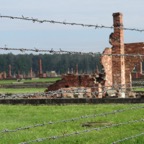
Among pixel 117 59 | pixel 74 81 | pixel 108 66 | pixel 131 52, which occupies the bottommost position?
pixel 74 81

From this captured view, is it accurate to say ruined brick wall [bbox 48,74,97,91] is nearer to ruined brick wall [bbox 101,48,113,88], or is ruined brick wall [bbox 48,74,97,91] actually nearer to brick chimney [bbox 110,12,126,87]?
ruined brick wall [bbox 101,48,113,88]

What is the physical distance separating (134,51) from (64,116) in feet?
47.9

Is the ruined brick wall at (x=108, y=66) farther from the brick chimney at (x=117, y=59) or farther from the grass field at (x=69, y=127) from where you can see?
the grass field at (x=69, y=127)

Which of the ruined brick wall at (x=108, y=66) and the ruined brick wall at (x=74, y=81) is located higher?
the ruined brick wall at (x=108, y=66)

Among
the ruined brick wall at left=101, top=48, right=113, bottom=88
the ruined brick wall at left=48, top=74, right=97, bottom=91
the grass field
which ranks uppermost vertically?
the ruined brick wall at left=101, top=48, right=113, bottom=88

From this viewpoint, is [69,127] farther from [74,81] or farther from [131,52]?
[131,52]

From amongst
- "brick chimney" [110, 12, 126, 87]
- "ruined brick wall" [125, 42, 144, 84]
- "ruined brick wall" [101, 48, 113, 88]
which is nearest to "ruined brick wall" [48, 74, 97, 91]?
"ruined brick wall" [101, 48, 113, 88]

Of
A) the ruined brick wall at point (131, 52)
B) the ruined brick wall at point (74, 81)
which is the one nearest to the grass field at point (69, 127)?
the ruined brick wall at point (74, 81)

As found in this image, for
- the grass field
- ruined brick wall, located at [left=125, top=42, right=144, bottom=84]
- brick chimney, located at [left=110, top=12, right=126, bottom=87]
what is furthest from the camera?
ruined brick wall, located at [left=125, top=42, right=144, bottom=84]

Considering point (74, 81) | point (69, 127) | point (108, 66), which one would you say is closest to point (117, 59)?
point (108, 66)

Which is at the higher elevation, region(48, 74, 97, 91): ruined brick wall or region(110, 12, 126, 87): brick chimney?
region(110, 12, 126, 87): brick chimney

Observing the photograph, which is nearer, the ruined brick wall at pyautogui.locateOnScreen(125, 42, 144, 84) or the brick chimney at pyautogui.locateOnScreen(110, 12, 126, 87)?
the brick chimney at pyautogui.locateOnScreen(110, 12, 126, 87)

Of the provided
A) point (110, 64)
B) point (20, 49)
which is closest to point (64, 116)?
point (20, 49)

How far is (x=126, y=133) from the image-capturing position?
9.45m
